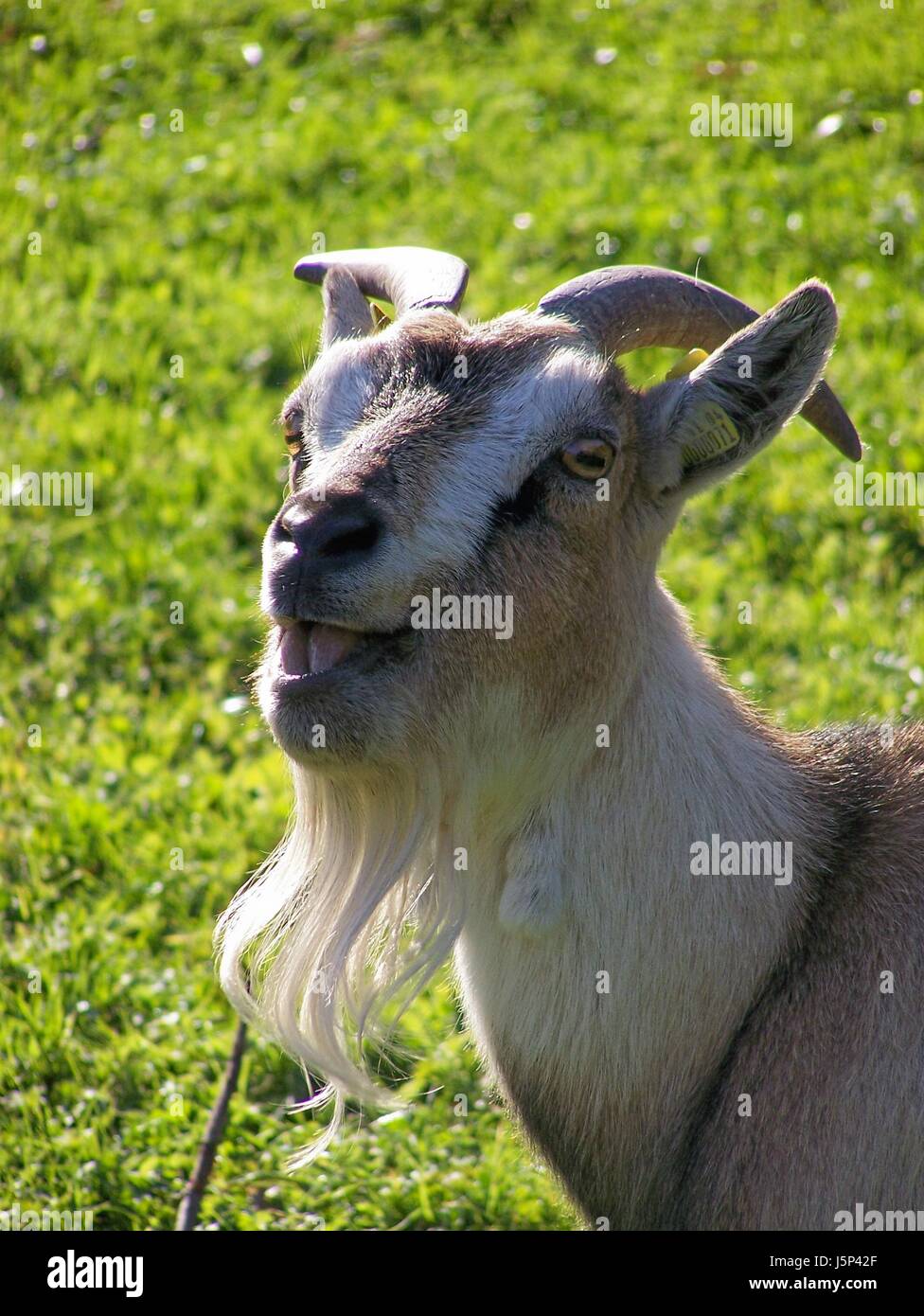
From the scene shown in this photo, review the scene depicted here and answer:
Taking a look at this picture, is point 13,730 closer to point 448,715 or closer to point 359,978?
point 359,978

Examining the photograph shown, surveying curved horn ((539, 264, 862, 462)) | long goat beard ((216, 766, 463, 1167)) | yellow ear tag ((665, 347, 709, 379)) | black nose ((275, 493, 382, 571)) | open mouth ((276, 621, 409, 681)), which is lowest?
long goat beard ((216, 766, 463, 1167))

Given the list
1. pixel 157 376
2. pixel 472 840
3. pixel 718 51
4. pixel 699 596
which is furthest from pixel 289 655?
pixel 718 51

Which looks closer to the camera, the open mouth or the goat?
the open mouth

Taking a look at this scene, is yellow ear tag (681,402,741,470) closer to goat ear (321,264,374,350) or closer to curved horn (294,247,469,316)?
curved horn (294,247,469,316)

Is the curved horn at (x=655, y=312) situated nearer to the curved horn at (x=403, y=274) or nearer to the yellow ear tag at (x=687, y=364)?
the yellow ear tag at (x=687, y=364)

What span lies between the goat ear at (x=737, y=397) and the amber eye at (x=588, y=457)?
192 millimetres

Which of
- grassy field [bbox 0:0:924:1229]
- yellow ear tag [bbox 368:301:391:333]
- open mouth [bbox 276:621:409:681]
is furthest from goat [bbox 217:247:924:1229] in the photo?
grassy field [bbox 0:0:924:1229]

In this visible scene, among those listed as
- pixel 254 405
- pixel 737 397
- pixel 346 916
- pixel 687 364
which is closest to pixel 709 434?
pixel 737 397

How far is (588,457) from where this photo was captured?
351 cm

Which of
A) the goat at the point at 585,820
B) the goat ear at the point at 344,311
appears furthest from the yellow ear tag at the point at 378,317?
the goat at the point at 585,820

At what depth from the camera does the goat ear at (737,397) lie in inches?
138

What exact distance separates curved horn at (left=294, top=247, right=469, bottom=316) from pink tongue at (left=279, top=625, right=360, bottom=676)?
117 centimetres

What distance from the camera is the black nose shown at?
3168 mm

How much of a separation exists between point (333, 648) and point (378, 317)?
1.65 metres
